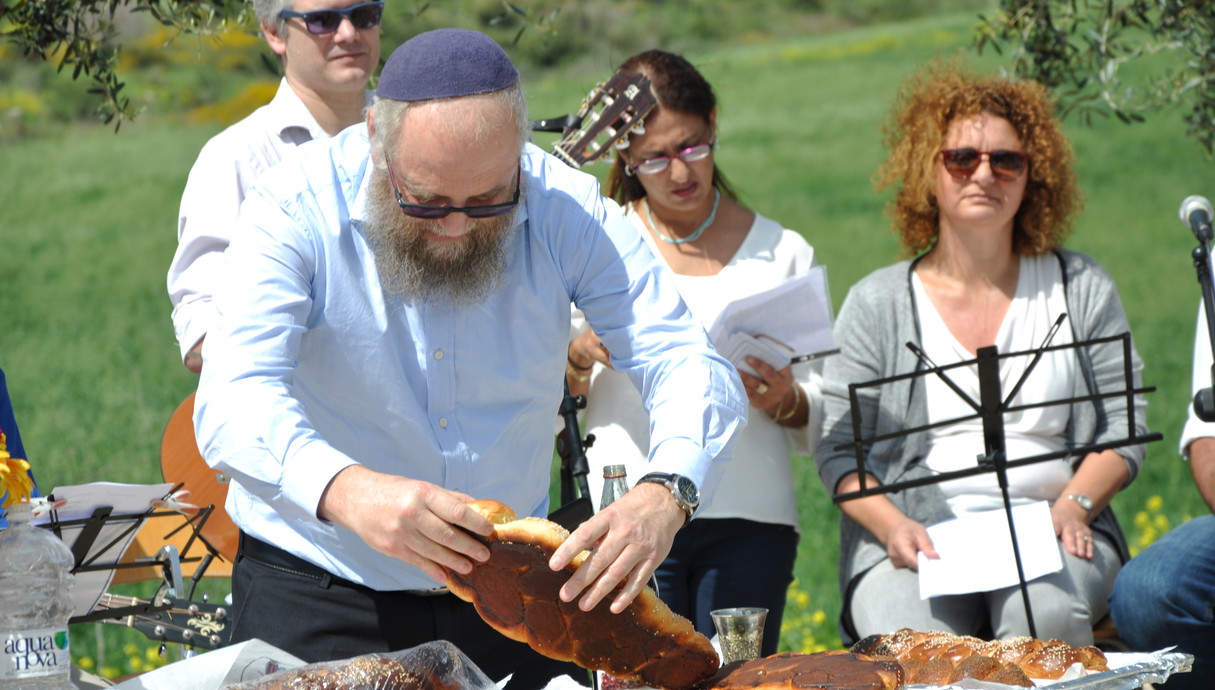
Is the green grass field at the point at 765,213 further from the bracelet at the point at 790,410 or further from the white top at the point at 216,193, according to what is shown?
Answer: the white top at the point at 216,193

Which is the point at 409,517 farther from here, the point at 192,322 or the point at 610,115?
the point at 610,115

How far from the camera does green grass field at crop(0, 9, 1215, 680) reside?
1003cm

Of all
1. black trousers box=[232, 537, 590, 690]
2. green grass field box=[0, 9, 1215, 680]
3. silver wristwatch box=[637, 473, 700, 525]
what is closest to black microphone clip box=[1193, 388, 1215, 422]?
silver wristwatch box=[637, 473, 700, 525]

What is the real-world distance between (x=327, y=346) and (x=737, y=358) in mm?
1589

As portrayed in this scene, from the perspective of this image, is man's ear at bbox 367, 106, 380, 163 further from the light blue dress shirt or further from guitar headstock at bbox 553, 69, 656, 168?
guitar headstock at bbox 553, 69, 656, 168

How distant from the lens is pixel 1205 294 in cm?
328

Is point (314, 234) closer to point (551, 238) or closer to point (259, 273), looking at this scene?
point (259, 273)

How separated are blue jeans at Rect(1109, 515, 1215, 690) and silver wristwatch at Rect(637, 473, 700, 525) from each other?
1.94 m

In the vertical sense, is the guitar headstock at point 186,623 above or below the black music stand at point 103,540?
below

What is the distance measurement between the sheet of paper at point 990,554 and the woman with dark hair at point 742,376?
499mm

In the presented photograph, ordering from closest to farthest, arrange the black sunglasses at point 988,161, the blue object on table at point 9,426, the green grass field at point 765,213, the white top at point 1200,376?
the blue object on table at point 9,426, the white top at point 1200,376, the black sunglasses at point 988,161, the green grass field at point 765,213

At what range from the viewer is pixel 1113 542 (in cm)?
404

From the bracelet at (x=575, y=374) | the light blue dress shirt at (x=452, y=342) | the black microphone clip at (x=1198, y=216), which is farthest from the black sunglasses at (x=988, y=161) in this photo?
the light blue dress shirt at (x=452, y=342)

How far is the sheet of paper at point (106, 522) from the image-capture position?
2.71 meters
